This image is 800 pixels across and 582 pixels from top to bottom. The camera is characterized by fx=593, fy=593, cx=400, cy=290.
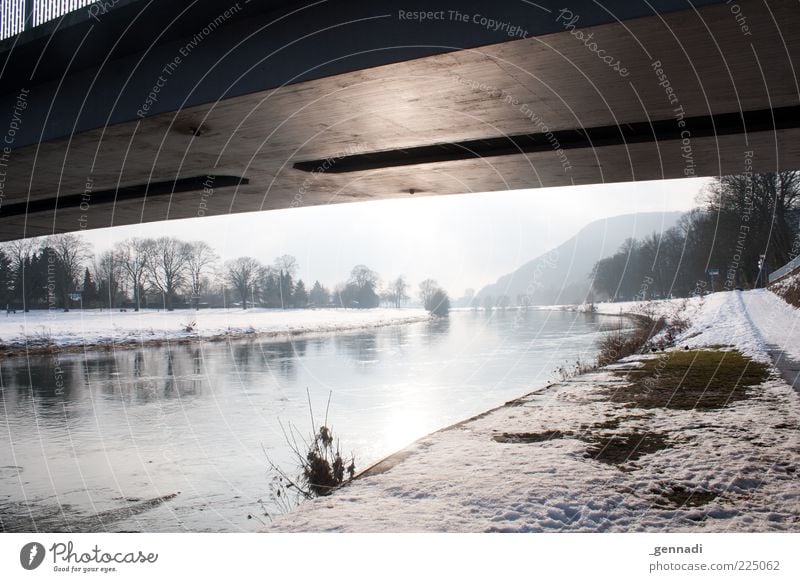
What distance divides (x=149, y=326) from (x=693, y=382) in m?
43.7

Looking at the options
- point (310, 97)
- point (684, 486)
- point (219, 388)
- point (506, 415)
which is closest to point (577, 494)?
point (684, 486)

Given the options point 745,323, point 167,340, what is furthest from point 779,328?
point 167,340

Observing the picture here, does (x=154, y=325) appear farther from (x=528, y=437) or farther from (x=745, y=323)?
(x=528, y=437)

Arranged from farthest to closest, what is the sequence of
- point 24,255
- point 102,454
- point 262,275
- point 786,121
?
point 24,255, point 262,275, point 102,454, point 786,121

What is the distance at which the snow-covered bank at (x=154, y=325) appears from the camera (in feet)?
133

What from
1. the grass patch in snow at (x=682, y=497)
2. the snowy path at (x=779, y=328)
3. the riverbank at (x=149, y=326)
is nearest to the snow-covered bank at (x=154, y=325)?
the riverbank at (x=149, y=326)

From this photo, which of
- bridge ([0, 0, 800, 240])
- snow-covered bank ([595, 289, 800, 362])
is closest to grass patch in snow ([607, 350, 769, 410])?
snow-covered bank ([595, 289, 800, 362])

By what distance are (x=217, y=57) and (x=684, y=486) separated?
26.4ft

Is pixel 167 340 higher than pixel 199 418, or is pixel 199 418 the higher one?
pixel 167 340

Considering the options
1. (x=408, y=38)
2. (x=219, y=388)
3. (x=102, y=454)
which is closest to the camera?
(x=408, y=38)

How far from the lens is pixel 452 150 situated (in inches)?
481

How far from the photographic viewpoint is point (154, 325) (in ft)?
157

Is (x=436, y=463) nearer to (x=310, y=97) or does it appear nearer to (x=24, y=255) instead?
(x=310, y=97)

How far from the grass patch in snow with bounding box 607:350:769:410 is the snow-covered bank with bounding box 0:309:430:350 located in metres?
37.1
